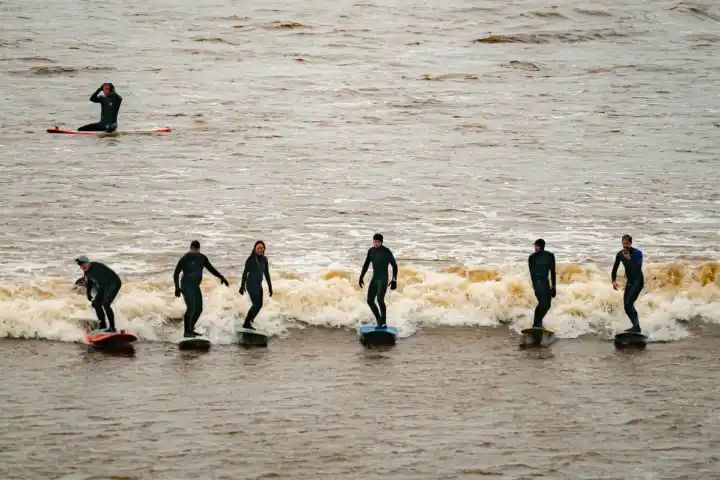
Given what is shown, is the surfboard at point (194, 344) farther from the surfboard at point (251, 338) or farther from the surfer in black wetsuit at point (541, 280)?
the surfer in black wetsuit at point (541, 280)

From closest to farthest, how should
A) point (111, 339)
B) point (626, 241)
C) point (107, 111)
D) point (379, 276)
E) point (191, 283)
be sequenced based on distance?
point (111, 339) → point (191, 283) → point (626, 241) → point (379, 276) → point (107, 111)

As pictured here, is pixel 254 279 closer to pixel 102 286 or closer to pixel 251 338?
pixel 251 338

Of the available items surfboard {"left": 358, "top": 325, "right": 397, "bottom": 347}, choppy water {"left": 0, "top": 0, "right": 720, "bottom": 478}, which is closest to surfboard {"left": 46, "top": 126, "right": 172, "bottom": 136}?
choppy water {"left": 0, "top": 0, "right": 720, "bottom": 478}

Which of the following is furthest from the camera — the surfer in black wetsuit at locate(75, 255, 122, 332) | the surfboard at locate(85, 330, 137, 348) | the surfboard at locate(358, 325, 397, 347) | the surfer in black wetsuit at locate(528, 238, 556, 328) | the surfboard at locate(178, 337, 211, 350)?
the surfer in black wetsuit at locate(528, 238, 556, 328)

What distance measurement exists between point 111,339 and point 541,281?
23.1ft

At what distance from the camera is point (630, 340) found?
18.8m

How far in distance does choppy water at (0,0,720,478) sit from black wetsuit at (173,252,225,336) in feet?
1.90

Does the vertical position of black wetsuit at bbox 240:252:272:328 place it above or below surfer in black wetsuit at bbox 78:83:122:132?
below

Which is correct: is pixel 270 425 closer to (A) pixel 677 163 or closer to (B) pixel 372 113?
(A) pixel 677 163

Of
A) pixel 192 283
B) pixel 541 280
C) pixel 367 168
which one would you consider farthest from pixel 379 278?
pixel 367 168

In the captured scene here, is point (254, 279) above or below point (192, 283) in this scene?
above

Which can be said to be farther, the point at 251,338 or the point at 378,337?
the point at 378,337

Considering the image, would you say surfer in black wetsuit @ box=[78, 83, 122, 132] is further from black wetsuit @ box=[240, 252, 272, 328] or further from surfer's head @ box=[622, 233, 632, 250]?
surfer's head @ box=[622, 233, 632, 250]

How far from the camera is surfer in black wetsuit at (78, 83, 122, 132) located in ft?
117
